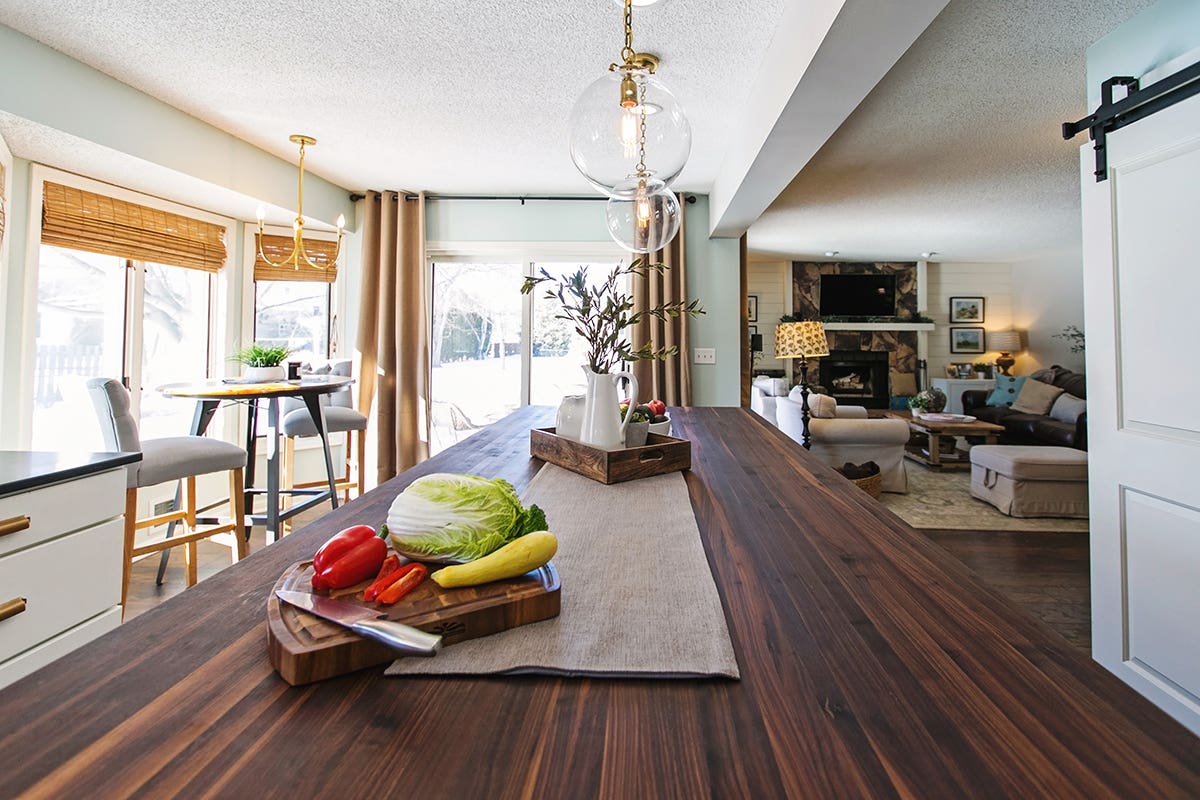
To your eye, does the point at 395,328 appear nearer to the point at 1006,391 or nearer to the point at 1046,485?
the point at 1046,485

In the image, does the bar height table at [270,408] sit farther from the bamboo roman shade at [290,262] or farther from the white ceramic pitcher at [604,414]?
the white ceramic pitcher at [604,414]

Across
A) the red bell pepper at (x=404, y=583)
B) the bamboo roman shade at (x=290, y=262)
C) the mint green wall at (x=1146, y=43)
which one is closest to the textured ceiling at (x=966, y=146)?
the mint green wall at (x=1146, y=43)

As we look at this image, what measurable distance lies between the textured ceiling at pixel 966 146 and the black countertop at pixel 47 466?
320cm

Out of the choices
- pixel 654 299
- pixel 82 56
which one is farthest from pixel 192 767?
pixel 654 299

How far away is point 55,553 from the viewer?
4.67 ft

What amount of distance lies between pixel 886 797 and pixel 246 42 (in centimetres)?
299

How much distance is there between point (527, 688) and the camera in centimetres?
46

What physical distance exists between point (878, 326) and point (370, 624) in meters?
8.95

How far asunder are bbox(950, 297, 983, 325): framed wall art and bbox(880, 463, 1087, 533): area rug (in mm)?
4566

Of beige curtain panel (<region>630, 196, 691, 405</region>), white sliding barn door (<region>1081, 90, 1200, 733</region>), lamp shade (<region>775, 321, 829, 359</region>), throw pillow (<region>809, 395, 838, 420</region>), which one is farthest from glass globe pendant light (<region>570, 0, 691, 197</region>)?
lamp shade (<region>775, 321, 829, 359</region>)

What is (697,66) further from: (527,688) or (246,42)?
(527,688)

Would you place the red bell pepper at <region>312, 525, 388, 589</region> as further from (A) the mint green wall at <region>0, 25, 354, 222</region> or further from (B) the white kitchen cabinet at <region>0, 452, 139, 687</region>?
(A) the mint green wall at <region>0, 25, 354, 222</region>

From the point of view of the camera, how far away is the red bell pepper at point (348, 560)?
0.55m

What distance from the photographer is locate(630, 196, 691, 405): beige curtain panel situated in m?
4.15
